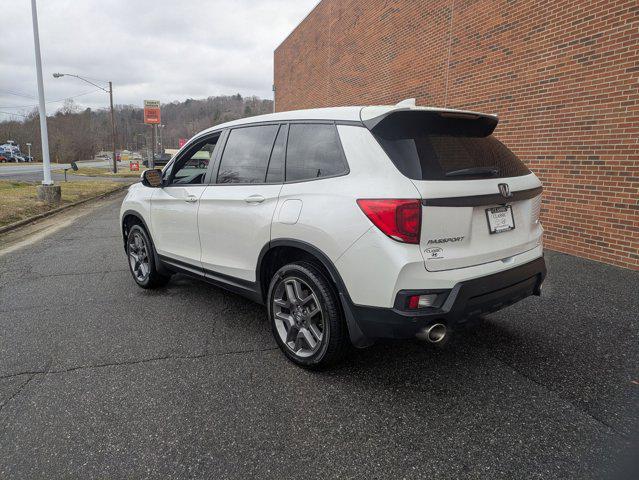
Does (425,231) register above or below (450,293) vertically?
above

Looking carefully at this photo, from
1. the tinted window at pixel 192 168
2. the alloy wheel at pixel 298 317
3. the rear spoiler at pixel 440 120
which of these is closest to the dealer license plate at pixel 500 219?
the rear spoiler at pixel 440 120

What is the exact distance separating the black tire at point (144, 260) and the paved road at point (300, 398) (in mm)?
520

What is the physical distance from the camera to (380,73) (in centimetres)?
1219

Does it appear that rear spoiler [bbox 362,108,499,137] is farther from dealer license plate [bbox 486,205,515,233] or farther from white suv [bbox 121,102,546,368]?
dealer license plate [bbox 486,205,515,233]

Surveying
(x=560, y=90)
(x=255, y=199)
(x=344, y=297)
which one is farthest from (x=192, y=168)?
(x=560, y=90)

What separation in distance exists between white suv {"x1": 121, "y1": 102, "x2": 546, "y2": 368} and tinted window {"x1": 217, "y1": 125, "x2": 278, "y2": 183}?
0.01 m

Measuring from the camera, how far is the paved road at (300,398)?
2.10 metres

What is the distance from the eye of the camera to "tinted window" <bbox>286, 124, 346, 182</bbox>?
2.73 meters

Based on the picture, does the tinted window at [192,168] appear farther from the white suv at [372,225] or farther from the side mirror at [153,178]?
the white suv at [372,225]

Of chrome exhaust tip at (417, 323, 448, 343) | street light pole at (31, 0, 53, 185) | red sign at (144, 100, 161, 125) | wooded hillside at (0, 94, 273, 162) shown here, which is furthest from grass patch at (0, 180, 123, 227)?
wooded hillside at (0, 94, 273, 162)

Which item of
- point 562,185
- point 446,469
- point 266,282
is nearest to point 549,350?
point 446,469

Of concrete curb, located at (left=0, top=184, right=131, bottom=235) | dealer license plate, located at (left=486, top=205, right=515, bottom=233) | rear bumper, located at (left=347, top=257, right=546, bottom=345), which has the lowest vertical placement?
concrete curb, located at (left=0, top=184, right=131, bottom=235)

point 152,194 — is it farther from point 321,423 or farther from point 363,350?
point 321,423

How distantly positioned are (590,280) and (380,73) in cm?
909
